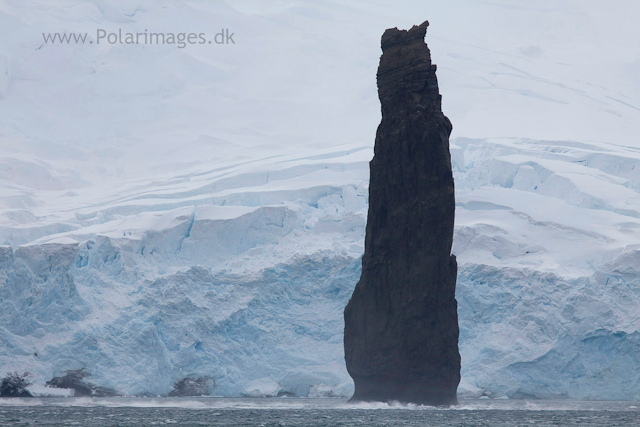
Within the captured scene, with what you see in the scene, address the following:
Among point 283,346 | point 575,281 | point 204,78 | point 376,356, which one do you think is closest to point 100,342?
point 283,346

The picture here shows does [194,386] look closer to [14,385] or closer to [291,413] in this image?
[14,385]

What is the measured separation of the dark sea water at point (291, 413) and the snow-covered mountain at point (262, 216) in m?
2.28

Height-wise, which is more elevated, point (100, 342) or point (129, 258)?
point (129, 258)

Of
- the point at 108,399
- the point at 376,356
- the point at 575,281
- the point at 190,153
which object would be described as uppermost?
the point at 190,153

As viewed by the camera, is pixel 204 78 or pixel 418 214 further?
pixel 204 78

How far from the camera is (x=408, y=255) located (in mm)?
27891

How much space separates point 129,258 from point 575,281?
17.9 m

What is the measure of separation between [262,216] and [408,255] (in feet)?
46.4

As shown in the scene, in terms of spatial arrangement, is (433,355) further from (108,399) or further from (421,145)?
(108,399)

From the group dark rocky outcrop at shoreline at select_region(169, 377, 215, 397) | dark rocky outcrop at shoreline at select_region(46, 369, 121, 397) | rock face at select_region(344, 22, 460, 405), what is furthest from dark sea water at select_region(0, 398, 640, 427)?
dark rocky outcrop at shoreline at select_region(169, 377, 215, 397)

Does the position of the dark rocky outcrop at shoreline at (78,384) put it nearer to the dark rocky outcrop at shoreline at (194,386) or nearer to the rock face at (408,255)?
the dark rocky outcrop at shoreline at (194,386)

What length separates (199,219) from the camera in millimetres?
40375

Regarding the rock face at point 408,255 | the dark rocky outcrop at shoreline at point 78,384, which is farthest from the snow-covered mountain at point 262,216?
the rock face at point 408,255

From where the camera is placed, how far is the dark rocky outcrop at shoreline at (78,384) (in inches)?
1367
